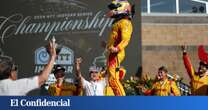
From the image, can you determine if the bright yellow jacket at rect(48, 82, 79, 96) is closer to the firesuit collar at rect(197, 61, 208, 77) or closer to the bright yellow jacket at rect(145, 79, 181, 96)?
the bright yellow jacket at rect(145, 79, 181, 96)

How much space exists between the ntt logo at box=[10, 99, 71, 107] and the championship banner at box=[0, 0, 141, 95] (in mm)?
6255

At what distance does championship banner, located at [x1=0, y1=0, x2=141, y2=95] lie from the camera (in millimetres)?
11891

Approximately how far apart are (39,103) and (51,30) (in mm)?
6774

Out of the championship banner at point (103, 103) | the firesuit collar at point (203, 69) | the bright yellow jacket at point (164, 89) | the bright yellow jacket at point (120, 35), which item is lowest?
the bright yellow jacket at point (164, 89)

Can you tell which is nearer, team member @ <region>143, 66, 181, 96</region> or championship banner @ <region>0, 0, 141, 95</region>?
team member @ <region>143, 66, 181, 96</region>

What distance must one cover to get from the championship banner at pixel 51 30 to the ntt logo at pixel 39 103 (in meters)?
6.26

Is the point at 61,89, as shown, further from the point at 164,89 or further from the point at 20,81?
the point at 20,81

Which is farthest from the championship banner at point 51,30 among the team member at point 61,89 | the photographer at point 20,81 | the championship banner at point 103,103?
the championship banner at point 103,103

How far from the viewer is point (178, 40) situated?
45.0 ft

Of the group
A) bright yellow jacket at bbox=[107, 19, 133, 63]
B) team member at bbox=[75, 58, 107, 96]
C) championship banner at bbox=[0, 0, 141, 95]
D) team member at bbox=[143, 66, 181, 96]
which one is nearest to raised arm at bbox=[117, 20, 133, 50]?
bright yellow jacket at bbox=[107, 19, 133, 63]

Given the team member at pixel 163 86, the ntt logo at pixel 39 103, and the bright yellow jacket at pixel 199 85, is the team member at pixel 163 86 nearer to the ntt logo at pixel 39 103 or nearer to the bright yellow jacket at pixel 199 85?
the bright yellow jacket at pixel 199 85

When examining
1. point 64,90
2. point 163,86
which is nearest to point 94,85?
point 64,90

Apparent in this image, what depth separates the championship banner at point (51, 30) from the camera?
39.0 ft

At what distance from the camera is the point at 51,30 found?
39.8 feet
